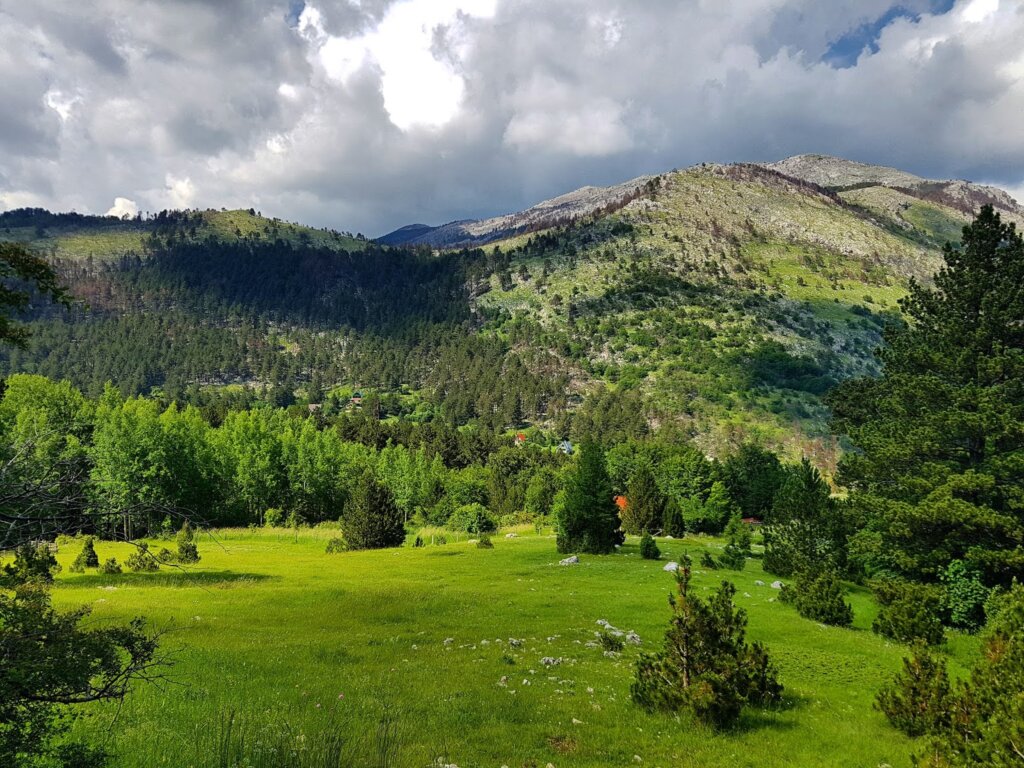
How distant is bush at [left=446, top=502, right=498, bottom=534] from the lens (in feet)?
280

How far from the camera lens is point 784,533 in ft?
136

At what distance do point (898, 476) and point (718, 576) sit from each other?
46.7 feet

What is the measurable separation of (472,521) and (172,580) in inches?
2059

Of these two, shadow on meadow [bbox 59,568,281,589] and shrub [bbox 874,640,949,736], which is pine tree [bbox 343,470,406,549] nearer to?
shadow on meadow [bbox 59,568,281,589]

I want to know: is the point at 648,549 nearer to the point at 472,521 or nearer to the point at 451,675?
the point at 451,675

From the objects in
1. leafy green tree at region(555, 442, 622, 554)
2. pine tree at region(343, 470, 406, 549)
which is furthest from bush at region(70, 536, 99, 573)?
leafy green tree at region(555, 442, 622, 554)

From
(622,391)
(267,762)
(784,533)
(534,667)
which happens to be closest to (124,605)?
(534,667)

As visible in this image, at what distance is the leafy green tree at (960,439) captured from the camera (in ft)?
93.4

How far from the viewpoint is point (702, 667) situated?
1373 cm

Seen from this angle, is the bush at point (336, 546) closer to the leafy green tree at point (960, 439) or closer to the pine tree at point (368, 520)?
Answer: the pine tree at point (368, 520)

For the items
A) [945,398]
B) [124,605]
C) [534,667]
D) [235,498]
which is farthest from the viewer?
[235,498]

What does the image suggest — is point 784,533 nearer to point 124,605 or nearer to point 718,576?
point 718,576

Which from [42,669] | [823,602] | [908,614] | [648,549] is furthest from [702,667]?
[648,549]

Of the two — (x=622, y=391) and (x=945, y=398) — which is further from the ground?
(x=622, y=391)
